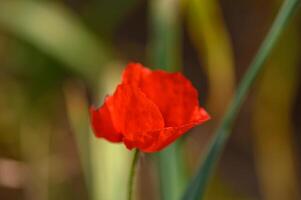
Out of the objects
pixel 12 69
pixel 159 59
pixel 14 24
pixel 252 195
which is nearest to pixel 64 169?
pixel 12 69

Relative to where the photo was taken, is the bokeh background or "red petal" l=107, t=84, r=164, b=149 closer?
"red petal" l=107, t=84, r=164, b=149

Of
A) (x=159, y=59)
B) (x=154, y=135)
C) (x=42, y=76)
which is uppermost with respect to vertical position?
(x=42, y=76)

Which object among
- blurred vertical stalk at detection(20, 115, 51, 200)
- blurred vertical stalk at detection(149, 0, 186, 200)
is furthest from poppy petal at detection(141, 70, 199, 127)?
blurred vertical stalk at detection(20, 115, 51, 200)

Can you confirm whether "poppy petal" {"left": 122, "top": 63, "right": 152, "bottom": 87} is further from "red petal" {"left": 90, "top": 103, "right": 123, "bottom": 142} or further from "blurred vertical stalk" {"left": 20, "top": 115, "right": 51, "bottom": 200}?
"blurred vertical stalk" {"left": 20, "top": 115, "right": 51, "bottom": 200}

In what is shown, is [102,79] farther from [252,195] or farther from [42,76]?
[252,195]

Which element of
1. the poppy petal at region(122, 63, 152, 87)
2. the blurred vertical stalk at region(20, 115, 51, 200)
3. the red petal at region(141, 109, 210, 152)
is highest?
the blurred vertical stalk at region(20, 115, 51, 200)

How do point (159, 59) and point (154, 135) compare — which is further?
point (159, 59)
